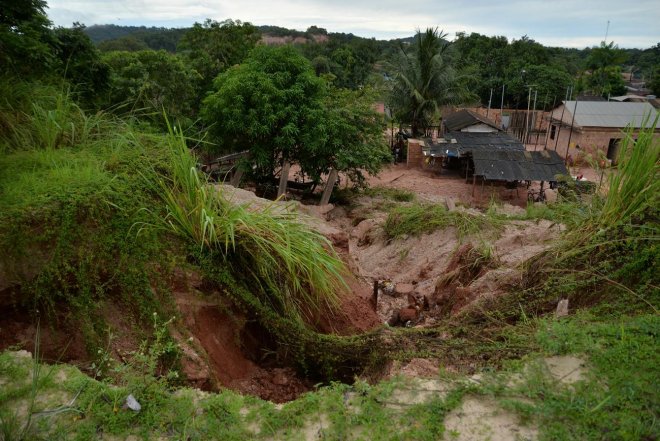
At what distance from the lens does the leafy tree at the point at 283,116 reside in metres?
11.3

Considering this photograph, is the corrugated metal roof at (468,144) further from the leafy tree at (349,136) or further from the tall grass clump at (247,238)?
the tall grass clump at (247,238)

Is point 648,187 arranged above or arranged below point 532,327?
above

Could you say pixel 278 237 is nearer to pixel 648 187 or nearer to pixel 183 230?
pixel 183 230

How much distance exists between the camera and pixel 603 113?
2412cm

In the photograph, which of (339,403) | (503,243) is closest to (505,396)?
(339,403)

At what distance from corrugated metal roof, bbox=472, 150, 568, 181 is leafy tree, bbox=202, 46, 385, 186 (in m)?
6.20

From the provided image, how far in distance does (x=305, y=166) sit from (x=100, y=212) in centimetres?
947

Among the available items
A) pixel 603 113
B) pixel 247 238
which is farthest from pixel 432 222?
pixel 603 113

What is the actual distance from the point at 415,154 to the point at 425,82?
395cm

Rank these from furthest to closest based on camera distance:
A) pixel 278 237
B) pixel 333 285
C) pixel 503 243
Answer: pixel 503 243 < pixel 333 285 < pixel 278 237

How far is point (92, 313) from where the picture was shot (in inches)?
132

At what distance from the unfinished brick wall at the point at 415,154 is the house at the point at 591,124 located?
22.9ft

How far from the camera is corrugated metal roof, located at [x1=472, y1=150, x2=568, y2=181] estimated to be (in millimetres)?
16891

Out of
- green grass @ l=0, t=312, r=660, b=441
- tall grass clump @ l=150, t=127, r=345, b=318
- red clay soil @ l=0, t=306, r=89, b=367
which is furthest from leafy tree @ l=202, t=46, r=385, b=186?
green grass @ l=0, t=312, r=660, b=441
